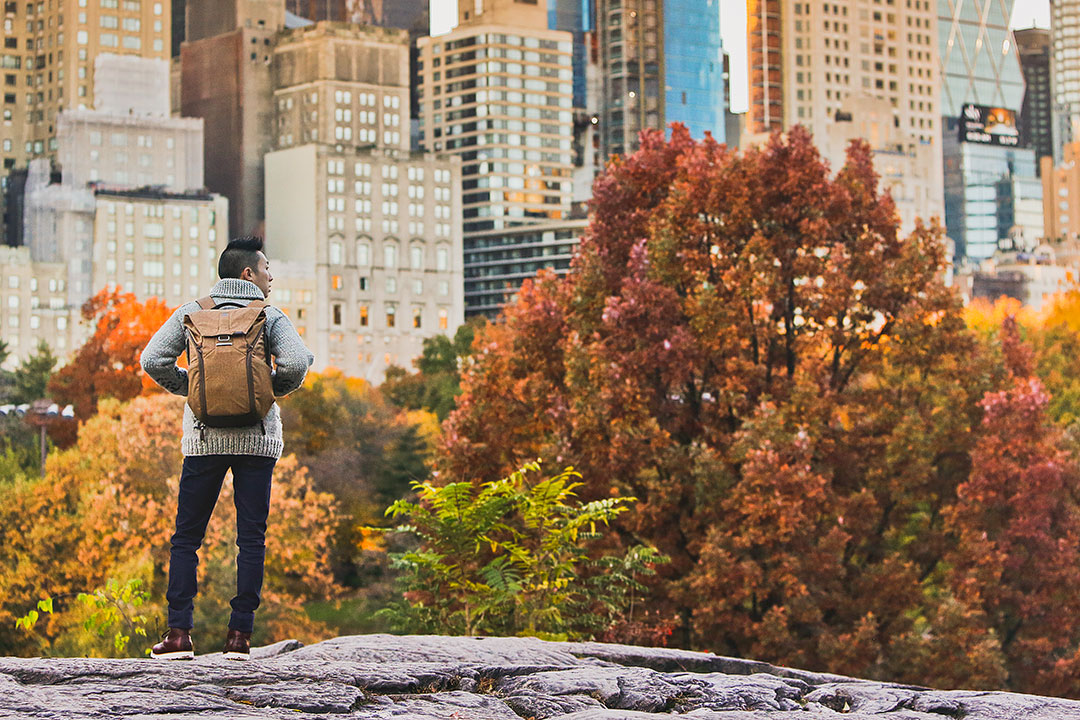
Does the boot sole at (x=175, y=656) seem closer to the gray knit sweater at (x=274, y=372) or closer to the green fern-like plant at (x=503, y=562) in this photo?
the gray knit sweater at (x=274, y=372)

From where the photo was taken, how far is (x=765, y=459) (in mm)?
23391

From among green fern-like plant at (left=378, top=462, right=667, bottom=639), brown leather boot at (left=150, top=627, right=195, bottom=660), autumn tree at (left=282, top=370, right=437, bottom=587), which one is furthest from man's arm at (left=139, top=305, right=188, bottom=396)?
autumn tree at (left=282, top=370, right=437, bottom=587)

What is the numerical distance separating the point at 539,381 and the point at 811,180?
5.51 metres

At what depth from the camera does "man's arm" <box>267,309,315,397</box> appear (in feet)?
35.0

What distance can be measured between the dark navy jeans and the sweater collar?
1.09 metres

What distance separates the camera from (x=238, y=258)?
433 inches

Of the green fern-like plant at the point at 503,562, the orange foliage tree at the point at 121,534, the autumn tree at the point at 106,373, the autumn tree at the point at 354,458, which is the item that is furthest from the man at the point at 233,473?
the autumn tree at the point at 106,373

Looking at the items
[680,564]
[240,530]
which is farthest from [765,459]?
[240,530]

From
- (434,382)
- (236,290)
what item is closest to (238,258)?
(236,290)

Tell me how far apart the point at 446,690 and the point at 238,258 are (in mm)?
3186

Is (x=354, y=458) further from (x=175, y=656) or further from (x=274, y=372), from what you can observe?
(x=175, y=656)

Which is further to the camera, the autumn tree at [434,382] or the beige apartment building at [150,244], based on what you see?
the beige apartment building at [150,244]

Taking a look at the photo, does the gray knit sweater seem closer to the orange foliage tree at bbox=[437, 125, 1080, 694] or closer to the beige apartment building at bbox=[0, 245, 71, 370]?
the orange foliage tree at bbox=[437, 125, 1080, 694]

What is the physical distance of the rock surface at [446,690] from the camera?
891 cm
